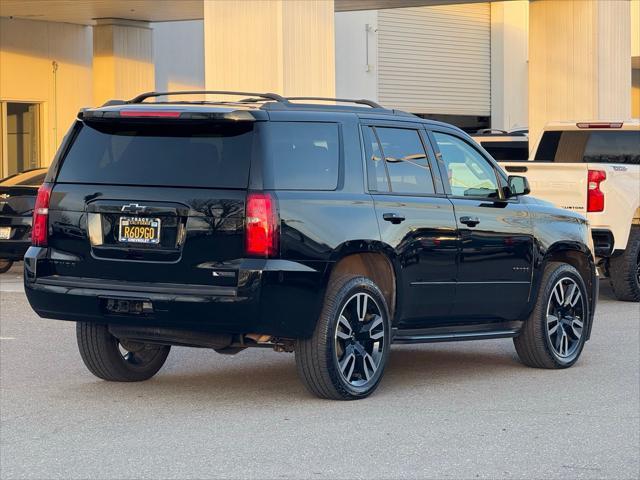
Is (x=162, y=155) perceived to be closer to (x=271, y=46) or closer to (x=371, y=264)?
(x=371, y=264)

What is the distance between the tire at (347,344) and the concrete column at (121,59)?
2107cm

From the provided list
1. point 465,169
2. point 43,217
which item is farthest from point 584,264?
point 43,217

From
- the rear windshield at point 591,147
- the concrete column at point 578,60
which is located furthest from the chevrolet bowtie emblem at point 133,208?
the concrete column at point 578,60

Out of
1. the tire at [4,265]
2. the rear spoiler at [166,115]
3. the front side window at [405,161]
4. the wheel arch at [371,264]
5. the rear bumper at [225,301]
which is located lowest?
the tire at [4,265]

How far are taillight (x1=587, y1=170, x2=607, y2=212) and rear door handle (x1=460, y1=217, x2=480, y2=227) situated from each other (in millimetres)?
5301

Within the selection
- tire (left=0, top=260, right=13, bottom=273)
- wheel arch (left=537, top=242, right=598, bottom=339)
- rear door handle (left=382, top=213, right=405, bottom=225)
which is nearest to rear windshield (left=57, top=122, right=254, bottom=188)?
rear door handle (left=382, top=213, right=405, bottom=225)

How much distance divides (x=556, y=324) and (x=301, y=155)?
2.93 m

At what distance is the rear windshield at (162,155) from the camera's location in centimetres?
855

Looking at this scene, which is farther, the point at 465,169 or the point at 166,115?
the point at 465,169

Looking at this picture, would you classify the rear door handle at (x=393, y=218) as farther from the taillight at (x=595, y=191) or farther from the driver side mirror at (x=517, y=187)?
the taillight at (x=595, y=191)

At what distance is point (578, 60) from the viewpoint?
25031mm

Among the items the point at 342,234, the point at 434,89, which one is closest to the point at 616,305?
the point at 342,234

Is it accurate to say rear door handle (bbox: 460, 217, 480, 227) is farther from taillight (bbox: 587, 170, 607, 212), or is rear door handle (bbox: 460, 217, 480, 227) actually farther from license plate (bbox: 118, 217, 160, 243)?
taillight (bbox: 587, 170, 607, 212)

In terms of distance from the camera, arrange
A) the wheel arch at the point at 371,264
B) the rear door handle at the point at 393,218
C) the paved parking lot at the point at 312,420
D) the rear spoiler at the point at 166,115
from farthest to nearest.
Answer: the rear door handle at the point at 393,218
the wheel arch at the point at 371,264
the rear spoiler at the point at 166,115
the paved parking lot at the point at 312,420
